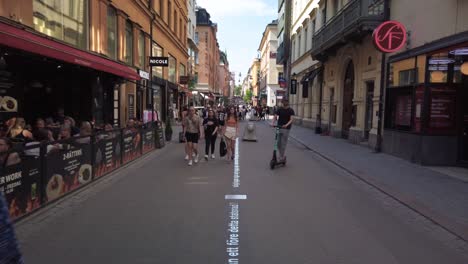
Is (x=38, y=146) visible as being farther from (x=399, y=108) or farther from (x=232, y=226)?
(x=399, y=108)

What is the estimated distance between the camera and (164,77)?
27.9 metres

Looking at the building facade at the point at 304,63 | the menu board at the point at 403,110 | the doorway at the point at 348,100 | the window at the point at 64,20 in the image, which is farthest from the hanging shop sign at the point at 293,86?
the window at the point at 64,20

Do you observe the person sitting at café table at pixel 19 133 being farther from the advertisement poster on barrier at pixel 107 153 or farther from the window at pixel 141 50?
the window at pixel 141 50

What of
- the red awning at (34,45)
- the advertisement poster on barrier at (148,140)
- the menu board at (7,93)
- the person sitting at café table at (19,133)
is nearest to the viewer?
the red awning at (34,45)

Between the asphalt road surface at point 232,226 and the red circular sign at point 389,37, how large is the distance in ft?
18.2

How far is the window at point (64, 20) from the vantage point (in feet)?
36.8

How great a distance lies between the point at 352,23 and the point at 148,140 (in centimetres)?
916

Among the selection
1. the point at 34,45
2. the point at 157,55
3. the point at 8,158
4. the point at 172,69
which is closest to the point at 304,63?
the point at 172,69

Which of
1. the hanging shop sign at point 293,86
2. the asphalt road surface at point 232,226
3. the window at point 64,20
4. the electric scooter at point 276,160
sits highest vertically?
the window at point 64,20

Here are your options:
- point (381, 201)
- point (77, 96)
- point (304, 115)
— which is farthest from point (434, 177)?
point (304, 115)

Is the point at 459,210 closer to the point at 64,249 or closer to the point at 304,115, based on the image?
the point at 64,249

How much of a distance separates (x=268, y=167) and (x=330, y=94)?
14082 mm

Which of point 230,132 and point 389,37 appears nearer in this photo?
point 230,132

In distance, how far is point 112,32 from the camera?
17375 mm
